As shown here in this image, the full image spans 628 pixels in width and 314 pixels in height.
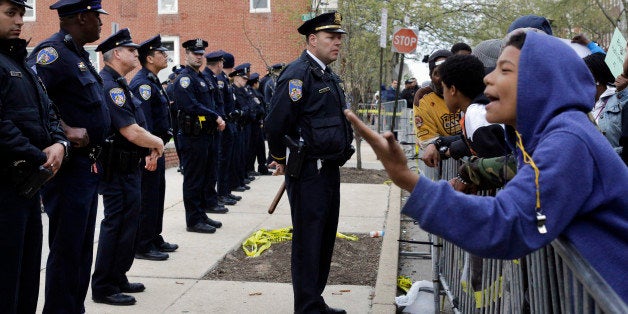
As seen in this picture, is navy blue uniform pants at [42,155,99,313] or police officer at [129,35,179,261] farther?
police officer at [129,35,179,261]

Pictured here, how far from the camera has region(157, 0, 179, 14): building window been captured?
31953 mm

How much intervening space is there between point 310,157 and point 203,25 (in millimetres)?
27644

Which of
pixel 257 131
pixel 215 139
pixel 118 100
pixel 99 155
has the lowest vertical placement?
pixel 257 131

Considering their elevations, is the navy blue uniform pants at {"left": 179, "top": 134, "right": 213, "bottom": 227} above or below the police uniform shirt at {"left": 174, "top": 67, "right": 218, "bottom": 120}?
below

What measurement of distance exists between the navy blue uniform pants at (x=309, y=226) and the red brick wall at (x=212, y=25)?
24737 millimetres

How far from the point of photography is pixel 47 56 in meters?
4.66

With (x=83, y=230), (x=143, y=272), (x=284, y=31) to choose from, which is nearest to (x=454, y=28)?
(x=284, y=31)

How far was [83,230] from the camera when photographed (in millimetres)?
4648

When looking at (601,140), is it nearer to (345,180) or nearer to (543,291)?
(543,291)

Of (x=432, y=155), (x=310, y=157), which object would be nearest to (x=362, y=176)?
(x=310, y=157)

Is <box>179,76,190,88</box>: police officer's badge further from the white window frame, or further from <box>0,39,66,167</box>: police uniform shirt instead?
the white window frame

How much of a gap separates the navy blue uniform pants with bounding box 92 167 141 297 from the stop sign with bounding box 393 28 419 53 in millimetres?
9585

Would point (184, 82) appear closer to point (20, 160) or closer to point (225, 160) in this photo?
point (225, 160)

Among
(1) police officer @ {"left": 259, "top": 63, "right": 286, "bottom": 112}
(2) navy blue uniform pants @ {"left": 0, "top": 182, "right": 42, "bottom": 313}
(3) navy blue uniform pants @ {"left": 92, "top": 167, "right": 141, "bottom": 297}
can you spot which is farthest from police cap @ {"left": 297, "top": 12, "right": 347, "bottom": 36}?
(1) police officer @ {"left": 259, "top": 63, "right": 286, "bottom": 112}
